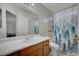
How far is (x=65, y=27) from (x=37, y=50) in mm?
522

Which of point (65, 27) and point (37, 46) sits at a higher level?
point (65, 27)

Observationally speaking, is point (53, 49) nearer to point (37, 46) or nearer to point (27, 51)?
point (37, 46)

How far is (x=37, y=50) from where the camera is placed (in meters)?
1.74

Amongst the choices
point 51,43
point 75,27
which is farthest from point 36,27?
point 75,27

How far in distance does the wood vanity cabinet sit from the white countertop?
0.05m

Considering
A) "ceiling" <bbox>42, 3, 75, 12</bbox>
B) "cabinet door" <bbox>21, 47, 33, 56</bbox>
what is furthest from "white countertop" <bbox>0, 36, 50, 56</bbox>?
"ceiling" <bbox>42, 3, 75, 12</bbox>

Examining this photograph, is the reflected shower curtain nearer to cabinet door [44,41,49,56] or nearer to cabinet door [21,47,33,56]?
cabinet door [44,41,49,56]

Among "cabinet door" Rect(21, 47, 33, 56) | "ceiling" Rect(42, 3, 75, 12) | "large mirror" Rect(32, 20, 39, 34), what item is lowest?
"cabinet door" Rect(21, 47, 33, 56)

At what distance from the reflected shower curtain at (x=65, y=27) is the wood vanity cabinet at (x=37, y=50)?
186 mm

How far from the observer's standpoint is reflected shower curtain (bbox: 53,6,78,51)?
1.72m

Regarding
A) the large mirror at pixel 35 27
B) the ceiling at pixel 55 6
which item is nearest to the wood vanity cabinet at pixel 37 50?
the large mirror at pixel 35 27

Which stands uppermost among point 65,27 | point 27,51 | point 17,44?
point 65,27

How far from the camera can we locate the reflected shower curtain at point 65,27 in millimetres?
1719

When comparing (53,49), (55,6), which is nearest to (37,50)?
(53,49)
